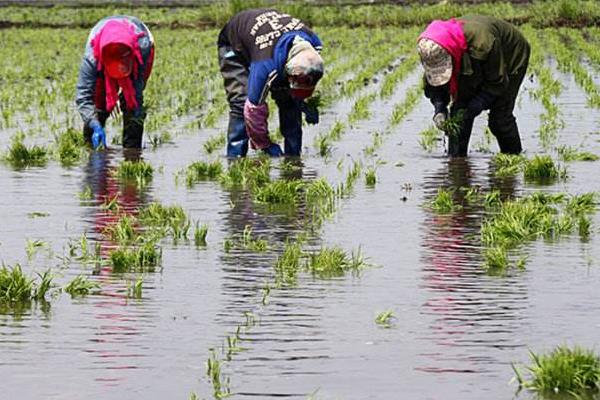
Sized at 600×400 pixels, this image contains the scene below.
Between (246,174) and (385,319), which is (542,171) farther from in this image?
(385,319)

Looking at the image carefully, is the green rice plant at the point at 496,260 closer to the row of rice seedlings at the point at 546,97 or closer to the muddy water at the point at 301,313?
the muddy water at the point at 301,313

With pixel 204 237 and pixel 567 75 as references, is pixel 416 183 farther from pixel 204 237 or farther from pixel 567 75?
pixel 567 75

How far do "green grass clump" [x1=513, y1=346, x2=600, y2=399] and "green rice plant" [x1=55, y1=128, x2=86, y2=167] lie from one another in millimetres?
6664

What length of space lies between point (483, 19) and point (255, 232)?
350 centimetres

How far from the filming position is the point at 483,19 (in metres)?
10.5

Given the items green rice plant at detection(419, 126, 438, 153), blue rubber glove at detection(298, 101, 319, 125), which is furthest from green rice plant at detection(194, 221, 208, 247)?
green rice plant at detection(419, 126, 438, 153)

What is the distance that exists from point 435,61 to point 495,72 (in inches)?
22.3

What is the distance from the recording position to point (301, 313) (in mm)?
5680

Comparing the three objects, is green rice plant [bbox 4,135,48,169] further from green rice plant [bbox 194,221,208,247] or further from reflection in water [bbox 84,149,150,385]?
green rice plant [bbox 194,221,208,247]

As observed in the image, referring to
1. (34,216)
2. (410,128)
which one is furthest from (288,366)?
(410,128)

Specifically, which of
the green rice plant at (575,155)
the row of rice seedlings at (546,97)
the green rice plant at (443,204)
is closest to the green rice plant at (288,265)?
the green rice plant at (443,204)

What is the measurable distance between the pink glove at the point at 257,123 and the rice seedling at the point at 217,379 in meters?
5.26

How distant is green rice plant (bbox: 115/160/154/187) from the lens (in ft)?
32.5

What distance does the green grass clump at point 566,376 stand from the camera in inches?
176
